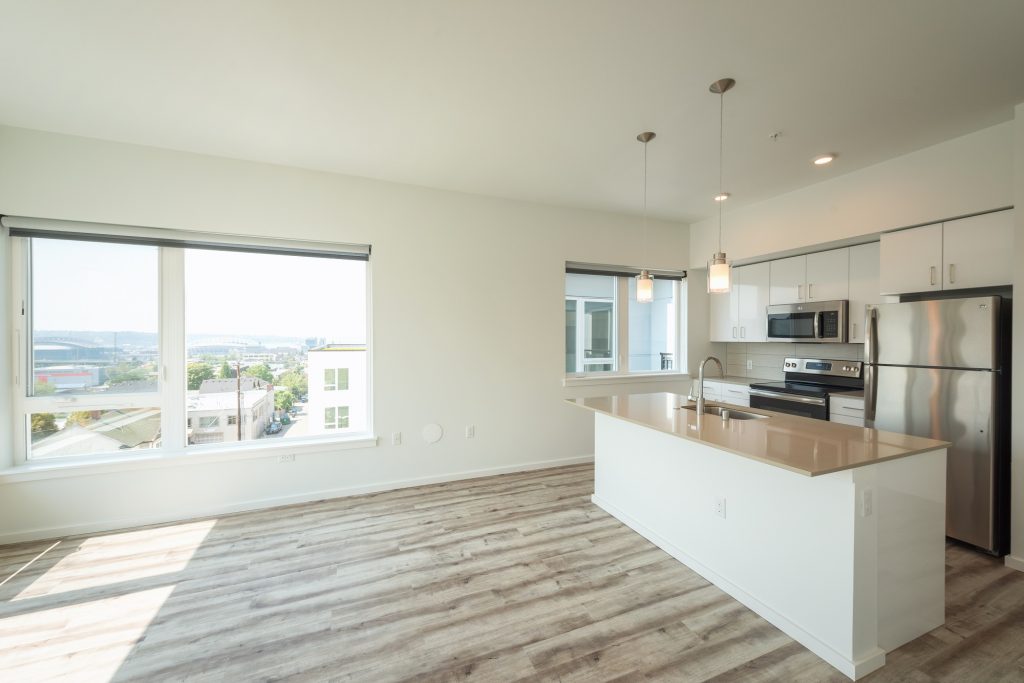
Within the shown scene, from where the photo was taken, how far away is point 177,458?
3186mm

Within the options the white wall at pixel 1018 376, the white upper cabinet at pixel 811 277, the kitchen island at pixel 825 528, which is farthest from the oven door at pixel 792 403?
the kitchen island at pixel 825 528

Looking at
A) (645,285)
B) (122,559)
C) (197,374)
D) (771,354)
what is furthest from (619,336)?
(122,559)

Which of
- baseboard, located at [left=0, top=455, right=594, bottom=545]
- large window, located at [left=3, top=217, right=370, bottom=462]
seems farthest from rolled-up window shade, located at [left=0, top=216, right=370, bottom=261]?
baseboard, located at [left=0, top=455, right=594, bottom=545]

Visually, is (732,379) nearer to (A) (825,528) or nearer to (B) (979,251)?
(B) (979,251)

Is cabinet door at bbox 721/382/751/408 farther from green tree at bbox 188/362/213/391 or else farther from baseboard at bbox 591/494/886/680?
green tree at bbox 188/362/213/391

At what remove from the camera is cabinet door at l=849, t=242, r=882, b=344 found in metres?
3.62

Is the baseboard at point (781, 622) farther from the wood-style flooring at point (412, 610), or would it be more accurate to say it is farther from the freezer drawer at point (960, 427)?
the freezer drawer at point (960, 427)

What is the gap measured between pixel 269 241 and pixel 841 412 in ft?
16.9

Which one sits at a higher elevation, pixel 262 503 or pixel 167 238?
pixel 167 238

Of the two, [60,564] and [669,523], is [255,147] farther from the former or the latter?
[669,523]

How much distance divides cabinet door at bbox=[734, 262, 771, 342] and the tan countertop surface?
2.15 m

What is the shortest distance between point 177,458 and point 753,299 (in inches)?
225

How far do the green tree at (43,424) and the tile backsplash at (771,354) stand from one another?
21.9 feet

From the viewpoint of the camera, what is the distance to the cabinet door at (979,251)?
8.75ft
